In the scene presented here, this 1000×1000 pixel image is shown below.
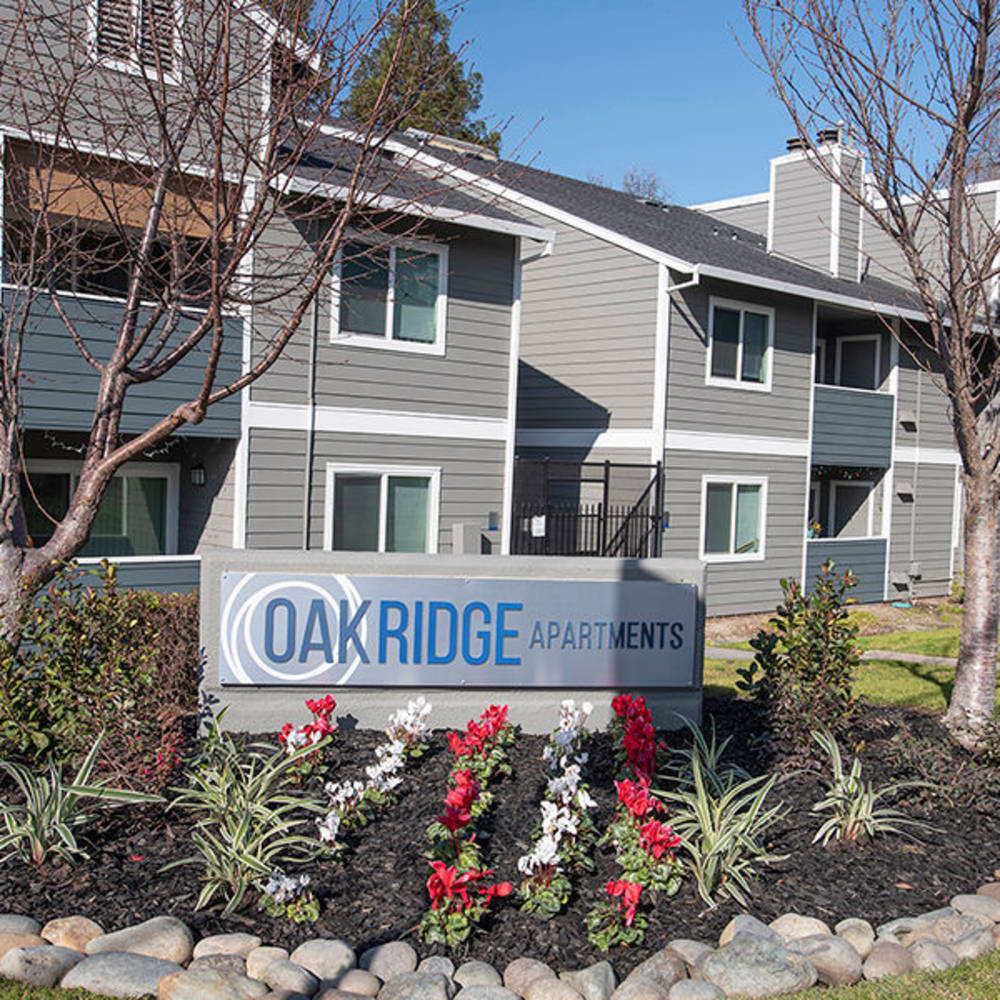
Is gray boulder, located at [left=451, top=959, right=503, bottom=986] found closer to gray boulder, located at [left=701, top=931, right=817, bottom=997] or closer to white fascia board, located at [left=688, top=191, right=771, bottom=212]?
gray boulder, located at [left=701, top=931, right=817, bottom=997]

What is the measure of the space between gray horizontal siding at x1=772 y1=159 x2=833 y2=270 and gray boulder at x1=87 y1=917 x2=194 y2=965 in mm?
20331

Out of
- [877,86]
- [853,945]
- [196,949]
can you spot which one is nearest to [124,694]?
[196,949]

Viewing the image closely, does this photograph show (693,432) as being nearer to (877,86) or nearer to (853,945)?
(877,86)

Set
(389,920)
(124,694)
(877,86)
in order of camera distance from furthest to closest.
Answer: (877,86), (124,694), (389,920)

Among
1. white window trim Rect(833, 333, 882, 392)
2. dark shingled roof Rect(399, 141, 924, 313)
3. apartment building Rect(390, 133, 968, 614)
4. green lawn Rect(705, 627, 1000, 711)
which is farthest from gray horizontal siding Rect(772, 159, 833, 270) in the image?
green lawn Rect(705, 627, 1000, 711)

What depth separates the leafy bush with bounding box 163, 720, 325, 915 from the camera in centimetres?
499

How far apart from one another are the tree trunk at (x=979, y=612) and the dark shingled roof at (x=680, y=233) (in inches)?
361

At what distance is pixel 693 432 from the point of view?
1797 centimetres

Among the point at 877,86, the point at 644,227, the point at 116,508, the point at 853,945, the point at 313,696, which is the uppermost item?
the point at 644,227

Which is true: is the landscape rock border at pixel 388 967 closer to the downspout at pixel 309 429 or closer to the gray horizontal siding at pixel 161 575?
the gray horizontal siding at pixel 161 575

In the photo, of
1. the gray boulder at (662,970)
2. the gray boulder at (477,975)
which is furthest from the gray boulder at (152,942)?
the gray boulder at (662,970)

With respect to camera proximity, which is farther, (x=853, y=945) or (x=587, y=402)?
(x=587, y=402)

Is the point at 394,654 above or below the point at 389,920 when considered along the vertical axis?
above

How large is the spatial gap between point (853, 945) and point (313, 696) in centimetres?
365
